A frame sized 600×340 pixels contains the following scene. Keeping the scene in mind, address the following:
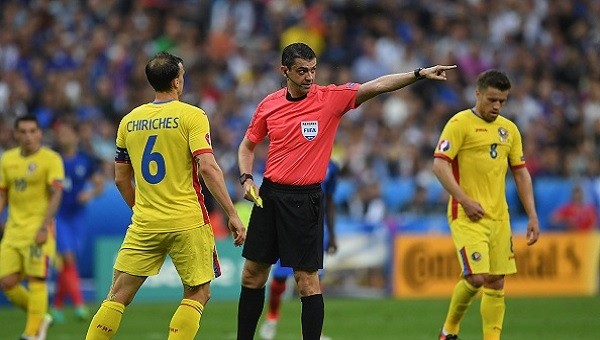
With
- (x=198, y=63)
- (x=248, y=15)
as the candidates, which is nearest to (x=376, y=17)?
(x=248, y=15)

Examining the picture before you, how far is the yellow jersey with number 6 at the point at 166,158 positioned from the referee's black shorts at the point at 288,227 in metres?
1.14

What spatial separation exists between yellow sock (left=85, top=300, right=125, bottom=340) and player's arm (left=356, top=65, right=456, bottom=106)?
2.74m

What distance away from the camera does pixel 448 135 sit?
37.4 feet

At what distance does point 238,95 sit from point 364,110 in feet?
8.35

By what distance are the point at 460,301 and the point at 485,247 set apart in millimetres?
610

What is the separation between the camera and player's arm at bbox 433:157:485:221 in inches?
440

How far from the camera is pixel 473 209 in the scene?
1116 centimetres

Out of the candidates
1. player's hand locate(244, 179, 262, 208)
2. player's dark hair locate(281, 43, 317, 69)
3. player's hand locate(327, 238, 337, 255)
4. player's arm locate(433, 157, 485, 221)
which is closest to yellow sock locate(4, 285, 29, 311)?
player's hand locate(327, 238, 337, 255)

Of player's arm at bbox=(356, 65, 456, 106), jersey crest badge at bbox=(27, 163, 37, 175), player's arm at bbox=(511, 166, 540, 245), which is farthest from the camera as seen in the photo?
jersey crest badge at bbox=(27, 163, 37, 175)

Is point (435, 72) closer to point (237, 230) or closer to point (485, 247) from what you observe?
point (237, 230)

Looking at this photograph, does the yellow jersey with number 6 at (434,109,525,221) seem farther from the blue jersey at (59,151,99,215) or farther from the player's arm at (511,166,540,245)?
the blue jersey at (59,151,99,215)

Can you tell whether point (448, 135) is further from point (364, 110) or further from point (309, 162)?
point (364, 110)

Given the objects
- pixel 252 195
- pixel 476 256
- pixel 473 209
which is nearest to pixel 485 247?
pixel 476 256

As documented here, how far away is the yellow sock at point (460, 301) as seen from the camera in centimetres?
1133
